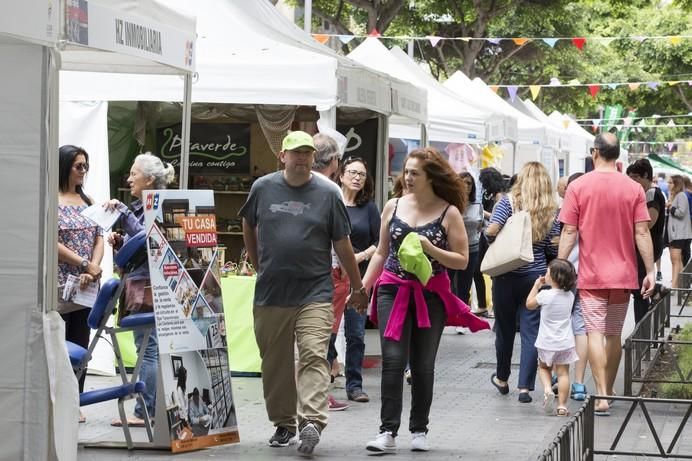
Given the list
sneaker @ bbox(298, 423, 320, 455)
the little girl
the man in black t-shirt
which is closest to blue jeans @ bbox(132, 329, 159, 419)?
sneaker @ bbox(298, 423, 320, 455)

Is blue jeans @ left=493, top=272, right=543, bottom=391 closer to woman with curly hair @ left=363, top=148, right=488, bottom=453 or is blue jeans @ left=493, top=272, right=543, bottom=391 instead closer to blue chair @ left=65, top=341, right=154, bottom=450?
woman with curly hair @ left=363, top=148, right=488, bottom=453

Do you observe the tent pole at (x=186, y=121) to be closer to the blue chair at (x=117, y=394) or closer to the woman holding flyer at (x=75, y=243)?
the woman holding flyer at (x=75, y=243)

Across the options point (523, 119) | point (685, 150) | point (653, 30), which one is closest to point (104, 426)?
point (523, 119)

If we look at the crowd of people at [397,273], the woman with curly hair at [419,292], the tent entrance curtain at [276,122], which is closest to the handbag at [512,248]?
the crowd of people at [397,273]

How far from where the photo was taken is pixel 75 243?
27.8 feet

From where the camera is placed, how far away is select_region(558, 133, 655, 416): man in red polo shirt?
9281 mm

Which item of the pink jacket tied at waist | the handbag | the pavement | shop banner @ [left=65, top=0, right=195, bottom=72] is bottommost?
the pavement

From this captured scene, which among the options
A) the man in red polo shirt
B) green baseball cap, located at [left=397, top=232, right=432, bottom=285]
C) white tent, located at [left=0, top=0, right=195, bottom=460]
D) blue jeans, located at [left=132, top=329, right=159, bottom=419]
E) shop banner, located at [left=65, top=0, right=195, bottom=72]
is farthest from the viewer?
the man in red polo shirt

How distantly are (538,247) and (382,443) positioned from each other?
115 inches

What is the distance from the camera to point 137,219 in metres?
8.59

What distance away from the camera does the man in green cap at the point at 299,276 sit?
7809 millimetres

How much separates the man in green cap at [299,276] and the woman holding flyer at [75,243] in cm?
119

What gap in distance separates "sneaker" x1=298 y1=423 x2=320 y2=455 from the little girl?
2422 mm

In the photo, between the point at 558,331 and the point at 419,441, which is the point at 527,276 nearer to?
the point at 558,331
